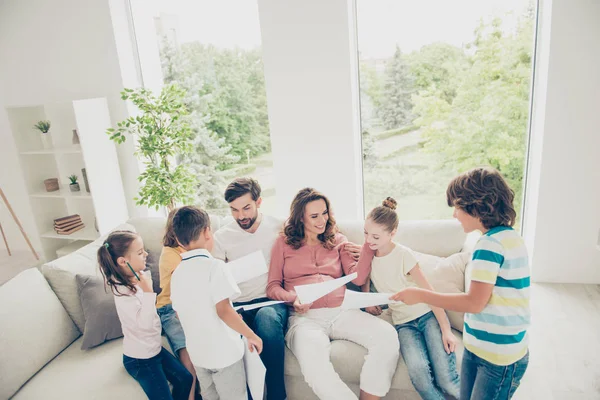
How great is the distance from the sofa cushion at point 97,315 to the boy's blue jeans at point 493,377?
170 cm

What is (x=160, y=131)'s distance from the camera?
338cm

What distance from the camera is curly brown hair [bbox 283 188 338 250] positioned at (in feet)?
7.52

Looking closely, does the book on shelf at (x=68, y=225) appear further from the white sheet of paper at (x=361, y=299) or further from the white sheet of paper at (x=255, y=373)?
the white sheet of paper at (x=361, y=299)

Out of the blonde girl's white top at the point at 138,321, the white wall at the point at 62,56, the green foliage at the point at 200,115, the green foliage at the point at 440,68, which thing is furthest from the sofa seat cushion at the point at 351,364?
the white wall at the point at 62,56

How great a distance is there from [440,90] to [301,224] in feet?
5.83

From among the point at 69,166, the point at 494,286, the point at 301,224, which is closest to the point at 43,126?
the point at 69,166

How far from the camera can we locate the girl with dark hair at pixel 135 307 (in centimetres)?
191

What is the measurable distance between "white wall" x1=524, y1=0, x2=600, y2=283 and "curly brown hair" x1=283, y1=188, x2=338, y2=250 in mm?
1742

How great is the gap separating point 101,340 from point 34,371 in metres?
0.31

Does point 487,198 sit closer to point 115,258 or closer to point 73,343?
point 115,258

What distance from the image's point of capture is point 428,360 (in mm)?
1951

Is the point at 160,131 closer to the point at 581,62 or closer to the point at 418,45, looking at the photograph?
the point at 418,45

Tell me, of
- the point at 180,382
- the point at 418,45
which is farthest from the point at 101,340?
the point at 418,45

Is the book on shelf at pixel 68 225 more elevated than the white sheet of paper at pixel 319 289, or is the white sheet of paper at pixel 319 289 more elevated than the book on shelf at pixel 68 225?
the white sheet of paper at pixel 319 289
